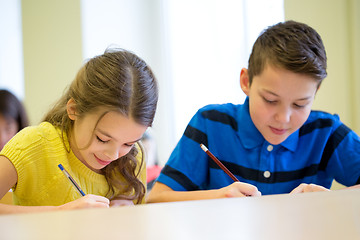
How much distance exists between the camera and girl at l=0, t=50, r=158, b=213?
86cm

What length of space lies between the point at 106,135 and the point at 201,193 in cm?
23

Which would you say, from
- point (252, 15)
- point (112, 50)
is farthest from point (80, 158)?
point (252, 15)

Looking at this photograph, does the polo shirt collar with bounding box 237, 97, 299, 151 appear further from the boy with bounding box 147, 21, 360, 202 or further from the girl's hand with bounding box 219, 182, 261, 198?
the girl's hand with bounding box 219, 182, 261, 198

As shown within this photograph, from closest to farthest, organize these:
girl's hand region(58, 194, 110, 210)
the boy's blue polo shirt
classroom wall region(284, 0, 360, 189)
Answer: girl's hand region(58, 194, 110, 210), the boy's blue polo shirt, classroom wall region(284, 0, 360, 189)

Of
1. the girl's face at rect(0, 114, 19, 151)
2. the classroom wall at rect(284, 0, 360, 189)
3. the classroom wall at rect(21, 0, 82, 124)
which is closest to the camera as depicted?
the girl's face at rect(0, 114, 19, 151)

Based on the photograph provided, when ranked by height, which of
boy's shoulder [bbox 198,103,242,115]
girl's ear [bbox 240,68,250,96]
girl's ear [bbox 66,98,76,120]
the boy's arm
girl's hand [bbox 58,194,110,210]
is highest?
girl's ear [bbox 240,68,250,96]

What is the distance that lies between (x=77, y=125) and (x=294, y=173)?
1.69ft

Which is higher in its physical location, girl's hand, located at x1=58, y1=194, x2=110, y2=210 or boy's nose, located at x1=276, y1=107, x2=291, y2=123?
boy's nose, located at x1=276, y1=107, x2=291, y2=123

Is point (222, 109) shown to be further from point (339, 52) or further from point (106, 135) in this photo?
point (339, 52)

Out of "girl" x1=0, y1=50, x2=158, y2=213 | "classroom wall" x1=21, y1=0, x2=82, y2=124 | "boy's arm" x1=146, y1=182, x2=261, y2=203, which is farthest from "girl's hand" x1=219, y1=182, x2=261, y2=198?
"classroom wall" x1=21, y1=0, x2=82, y2=124

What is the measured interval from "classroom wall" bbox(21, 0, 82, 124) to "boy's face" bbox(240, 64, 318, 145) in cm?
278

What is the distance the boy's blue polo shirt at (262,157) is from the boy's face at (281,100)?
0.20 ft

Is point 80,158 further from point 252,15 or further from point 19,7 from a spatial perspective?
point 19,7

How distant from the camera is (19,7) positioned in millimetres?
3471
